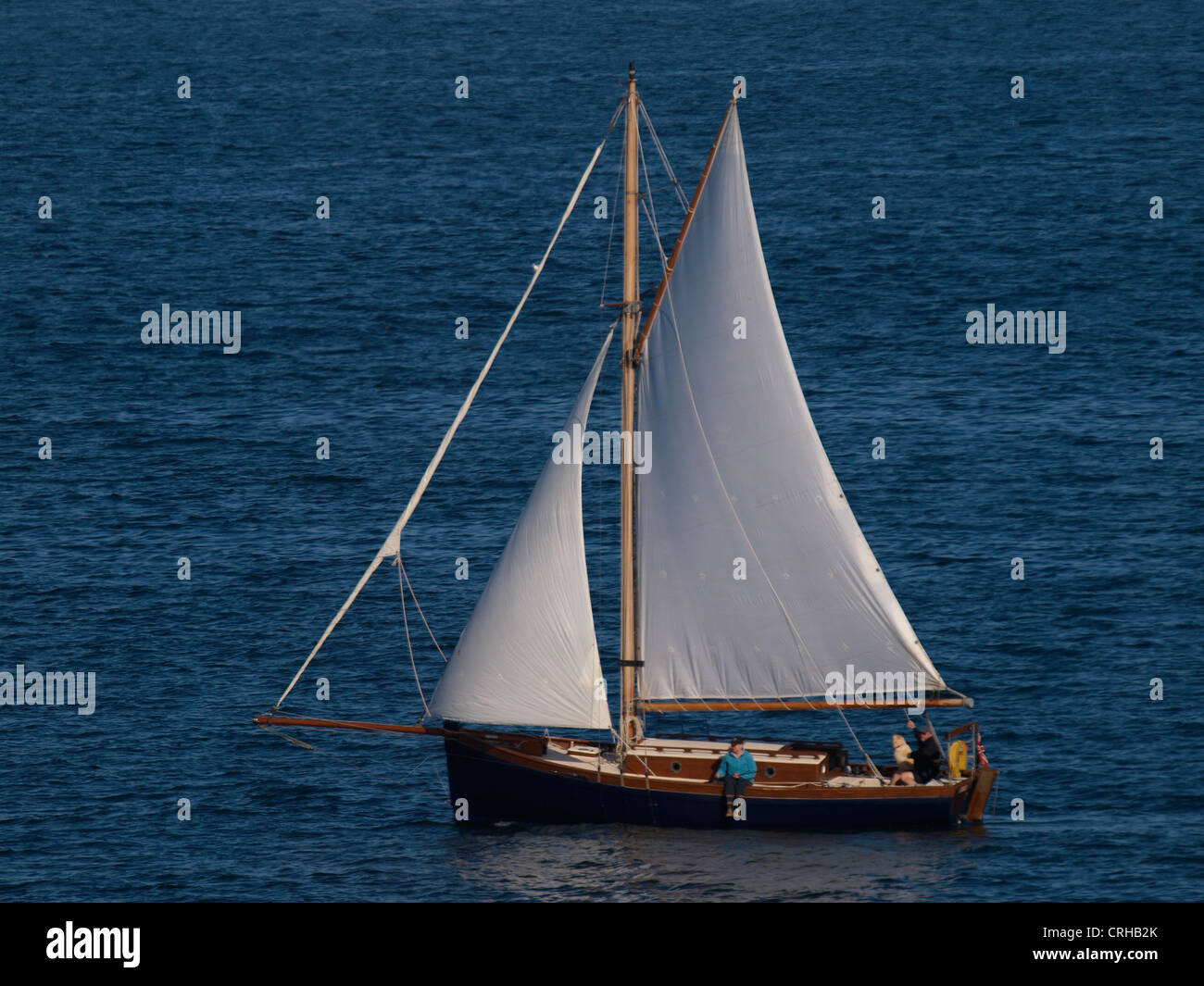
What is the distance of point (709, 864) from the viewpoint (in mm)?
62281

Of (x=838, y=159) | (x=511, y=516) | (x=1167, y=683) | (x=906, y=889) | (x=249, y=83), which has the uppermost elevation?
(x=249, y=83)

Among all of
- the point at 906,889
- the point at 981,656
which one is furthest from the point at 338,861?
the point at 981,656

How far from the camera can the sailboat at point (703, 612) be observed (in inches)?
2515

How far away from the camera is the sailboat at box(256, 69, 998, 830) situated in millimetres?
63875

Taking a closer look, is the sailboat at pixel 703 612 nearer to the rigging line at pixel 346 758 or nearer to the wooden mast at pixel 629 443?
the wooden mast at pixel 629 443

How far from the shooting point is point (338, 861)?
217ft

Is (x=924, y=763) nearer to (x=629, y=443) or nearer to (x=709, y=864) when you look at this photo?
(x=709, y=864)

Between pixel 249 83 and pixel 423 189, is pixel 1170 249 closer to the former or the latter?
pixel 423 189

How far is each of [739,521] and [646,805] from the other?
8.97 meters

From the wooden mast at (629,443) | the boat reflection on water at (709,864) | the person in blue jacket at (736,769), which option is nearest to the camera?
the boat reflection on water at (709,864)

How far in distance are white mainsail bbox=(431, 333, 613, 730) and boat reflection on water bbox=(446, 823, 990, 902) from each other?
147 inches

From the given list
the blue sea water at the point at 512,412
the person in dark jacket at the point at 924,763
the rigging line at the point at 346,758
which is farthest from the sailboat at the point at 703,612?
the rigging line at the point at 346,758

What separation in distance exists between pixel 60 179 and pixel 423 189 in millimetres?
28942

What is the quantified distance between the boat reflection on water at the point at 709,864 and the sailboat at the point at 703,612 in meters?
0.72
